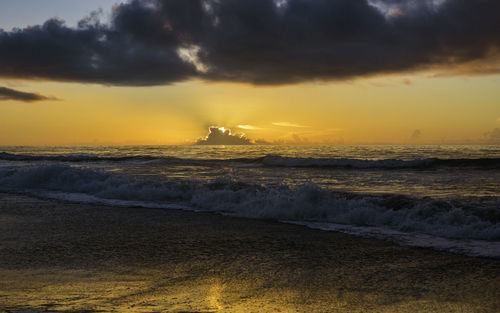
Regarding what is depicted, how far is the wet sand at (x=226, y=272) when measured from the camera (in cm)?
438

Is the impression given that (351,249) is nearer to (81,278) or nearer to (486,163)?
(81,278)

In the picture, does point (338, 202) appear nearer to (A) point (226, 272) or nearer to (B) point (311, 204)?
(B) point (311, 204)

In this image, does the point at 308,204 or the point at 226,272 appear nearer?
the point at 226,272

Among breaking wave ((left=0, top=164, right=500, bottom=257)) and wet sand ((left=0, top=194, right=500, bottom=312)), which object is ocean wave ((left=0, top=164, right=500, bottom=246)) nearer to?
breaking wave ((left=0, top=164, right=500, bottom=257))

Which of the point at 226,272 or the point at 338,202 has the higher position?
the point at 338,202

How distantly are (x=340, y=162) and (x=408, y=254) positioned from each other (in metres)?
24.6

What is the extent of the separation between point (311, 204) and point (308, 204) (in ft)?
0.27

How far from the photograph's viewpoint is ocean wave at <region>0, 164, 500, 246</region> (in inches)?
350

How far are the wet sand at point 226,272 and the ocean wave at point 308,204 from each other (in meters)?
1.59

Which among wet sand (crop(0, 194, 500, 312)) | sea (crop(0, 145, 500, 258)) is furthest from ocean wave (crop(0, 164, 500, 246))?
wet sand (crop(0, 194, 500, 312))

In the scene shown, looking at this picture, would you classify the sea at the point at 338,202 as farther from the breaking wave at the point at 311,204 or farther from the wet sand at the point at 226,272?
the wet sand at the point at 226,272

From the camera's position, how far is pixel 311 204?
11055mm

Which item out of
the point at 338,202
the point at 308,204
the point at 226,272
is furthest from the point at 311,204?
the point at 226,272

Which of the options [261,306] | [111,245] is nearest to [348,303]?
[261,306]
